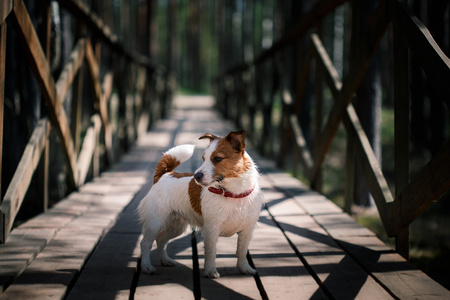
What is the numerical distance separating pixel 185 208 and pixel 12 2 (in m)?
1.60

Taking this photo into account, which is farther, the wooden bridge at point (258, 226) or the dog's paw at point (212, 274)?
the dog's paw at point (212, 274)

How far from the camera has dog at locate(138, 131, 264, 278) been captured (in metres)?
2.79

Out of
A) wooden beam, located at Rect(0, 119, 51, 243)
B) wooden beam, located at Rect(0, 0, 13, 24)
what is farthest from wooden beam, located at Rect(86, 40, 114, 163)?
wooden beam, located at Rect(0, 0, 13, 24)

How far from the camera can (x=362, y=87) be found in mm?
5352

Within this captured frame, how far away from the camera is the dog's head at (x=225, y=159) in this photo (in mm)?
2743

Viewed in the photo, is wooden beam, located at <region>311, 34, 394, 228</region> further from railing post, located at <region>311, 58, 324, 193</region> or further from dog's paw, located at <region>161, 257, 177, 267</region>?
dog's paw, located at <region>161, 257, 177, 267</region>

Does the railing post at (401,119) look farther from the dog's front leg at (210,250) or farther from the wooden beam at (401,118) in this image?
the dog's front leg at (210,250)

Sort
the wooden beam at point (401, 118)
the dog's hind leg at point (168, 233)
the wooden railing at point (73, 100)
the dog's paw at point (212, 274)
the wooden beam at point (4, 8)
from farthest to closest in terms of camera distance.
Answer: the wooden railing at point (73, 100)
the wooden beam at point (401, 118)
the dog's hind leg at point (168, 233)
the wooden beam at point (4, 8)
the dog's paw at point (212, 274)

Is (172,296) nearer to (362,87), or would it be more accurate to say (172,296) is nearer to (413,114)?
(362,87)

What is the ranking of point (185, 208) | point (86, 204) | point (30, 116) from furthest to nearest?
point (30, 116) < point (86, 204) < point (185, 208)

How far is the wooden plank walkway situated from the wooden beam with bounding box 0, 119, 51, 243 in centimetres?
15

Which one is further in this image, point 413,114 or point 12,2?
point 413,114

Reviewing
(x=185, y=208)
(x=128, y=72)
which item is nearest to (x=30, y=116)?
(x=185, y=208)

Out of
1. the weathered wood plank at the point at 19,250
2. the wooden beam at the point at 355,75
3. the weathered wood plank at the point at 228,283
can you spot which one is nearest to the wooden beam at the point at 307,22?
the wooden beam at the point at 355,75
